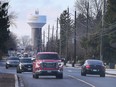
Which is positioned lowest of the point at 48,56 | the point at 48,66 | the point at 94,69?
the point at 94,69

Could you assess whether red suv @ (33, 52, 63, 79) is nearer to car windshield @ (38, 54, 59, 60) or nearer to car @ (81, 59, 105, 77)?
car windshield @ (38, 54, 59, 60)

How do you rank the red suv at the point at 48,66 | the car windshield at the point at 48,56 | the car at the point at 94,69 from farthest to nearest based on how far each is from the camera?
the car at the point at 94,69 → the car windshield at the point at 48,56 → the red suv at the point at 48,66

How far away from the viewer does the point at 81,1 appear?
10762cm

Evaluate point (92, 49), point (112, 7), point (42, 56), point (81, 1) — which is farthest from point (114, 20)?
point (42, 56)

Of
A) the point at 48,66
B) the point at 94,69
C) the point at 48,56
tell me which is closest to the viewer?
the point at 48,66

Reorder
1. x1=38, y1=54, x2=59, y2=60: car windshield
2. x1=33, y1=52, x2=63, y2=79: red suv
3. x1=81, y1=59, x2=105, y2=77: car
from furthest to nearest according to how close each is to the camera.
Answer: x1=81, y1=59, x2=105, y2=77: car
x1=38, y1=54, x2=59, y2=60: car windshield
x1=33, y1=52, x2=63, y2=79: red suv

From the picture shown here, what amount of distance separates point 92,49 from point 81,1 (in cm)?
2088

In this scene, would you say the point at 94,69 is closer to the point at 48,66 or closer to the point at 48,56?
the point at 48,56

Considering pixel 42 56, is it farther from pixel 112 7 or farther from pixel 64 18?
pixel 64 18

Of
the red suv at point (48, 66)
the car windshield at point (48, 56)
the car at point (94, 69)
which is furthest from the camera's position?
the car at point (94, 69)

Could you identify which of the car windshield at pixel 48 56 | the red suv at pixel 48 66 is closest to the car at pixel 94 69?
the car windshield at pixel 48 56

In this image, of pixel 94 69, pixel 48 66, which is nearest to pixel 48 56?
pixel 48 66

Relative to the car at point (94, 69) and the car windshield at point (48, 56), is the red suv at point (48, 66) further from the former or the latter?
the car at point (94, 69)

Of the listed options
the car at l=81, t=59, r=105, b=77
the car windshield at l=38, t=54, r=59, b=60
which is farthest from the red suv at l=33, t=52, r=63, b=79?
the car at l=81, t=59, r=105, b=77
